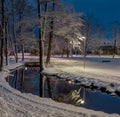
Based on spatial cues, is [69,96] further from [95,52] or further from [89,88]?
[95,52]

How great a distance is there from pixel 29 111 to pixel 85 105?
3.82 meters

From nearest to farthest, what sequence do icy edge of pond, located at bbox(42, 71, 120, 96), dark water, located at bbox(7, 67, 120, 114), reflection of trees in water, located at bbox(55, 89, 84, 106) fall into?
1. dark water, located at bbox(7, 67, 120, 114)
2. reflection of trees in water, located at bbox(55, 89, 84, 106)
3. icy edge of pond, located at bbox(42, 71, 120, 96)

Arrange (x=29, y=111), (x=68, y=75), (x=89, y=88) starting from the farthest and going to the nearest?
(x=68, y=75)
(x=89, y=88)
(x=29, y=111)

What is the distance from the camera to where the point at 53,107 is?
9.61 meters

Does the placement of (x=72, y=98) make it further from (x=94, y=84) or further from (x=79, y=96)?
(x=94, y=84)

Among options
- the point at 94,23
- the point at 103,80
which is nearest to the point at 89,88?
the point at 103,80

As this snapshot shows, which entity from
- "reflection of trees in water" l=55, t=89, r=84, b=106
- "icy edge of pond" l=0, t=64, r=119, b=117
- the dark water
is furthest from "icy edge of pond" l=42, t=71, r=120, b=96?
"icy edge of pond" l=0, t=64, r=119, b=117

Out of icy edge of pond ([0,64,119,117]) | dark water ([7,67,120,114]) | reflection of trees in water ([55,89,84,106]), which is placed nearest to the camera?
icy edge of pond ([0,64,119,117])

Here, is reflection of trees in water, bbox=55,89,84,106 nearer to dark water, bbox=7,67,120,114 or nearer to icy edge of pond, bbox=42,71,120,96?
dark water, bbox=7,67,120,114

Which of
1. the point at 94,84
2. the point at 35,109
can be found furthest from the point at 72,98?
the point at 35,109

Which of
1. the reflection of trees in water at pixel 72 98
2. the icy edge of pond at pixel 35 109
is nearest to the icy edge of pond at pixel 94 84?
the reflection of trees in water at pixel 72 98

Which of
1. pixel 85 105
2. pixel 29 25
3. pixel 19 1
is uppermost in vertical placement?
pixel 19 1

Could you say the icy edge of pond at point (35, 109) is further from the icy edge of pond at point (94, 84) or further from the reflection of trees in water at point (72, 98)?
the icy edge of pond at point (94, 84)

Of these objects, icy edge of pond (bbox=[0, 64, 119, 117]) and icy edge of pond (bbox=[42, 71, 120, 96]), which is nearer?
icy edge of pond (bbox=[0, 64, 119, 117])
